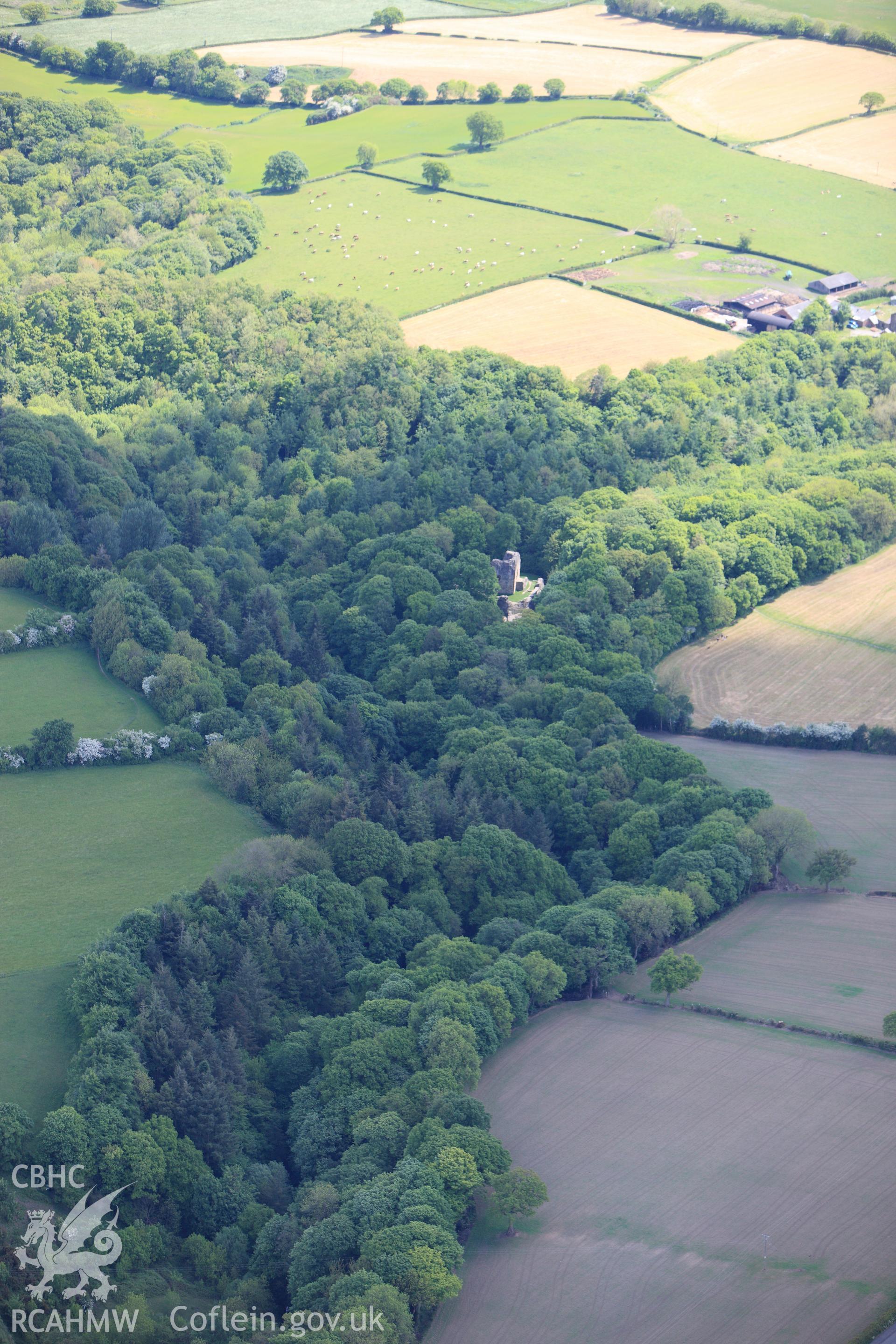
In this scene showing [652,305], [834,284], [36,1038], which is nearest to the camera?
[36,1038]

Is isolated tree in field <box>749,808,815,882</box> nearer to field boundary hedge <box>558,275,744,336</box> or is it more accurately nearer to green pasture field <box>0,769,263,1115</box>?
green pasture field <box>0,769,263,1115</box>

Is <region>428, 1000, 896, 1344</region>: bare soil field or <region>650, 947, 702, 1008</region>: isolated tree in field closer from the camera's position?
<region>428, 1000, 896, 1344</region>: bare soil field

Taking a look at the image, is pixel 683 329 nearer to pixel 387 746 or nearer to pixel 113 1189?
pixel 387 746

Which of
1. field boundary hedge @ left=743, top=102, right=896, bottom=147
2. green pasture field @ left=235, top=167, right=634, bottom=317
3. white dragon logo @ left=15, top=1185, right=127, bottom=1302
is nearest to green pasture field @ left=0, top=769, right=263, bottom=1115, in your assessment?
white dragon logo @ left=15, top=1185, right=127, bottom=1302

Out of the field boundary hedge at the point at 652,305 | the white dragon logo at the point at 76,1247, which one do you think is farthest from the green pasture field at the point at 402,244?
the white dragon logo at the point at 76,1247

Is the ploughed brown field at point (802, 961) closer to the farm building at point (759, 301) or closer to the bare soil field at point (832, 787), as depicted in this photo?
the bare soil field at point (832, 787)

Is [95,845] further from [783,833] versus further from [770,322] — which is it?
[770,322]

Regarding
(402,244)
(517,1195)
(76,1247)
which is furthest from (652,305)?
(76,1247)

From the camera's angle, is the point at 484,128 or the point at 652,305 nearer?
the point at 652,305
